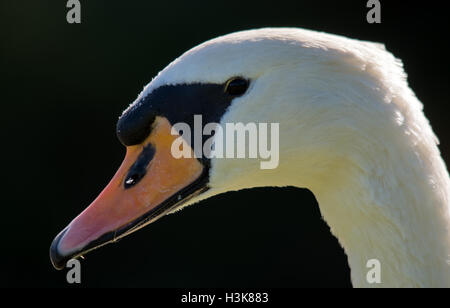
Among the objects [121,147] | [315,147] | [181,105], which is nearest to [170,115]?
[181,105]

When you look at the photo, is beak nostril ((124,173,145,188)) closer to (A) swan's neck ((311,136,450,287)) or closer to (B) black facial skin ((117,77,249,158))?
(B) black facial skin ((117,77,249,158))

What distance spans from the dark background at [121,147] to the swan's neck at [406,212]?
3.48 m

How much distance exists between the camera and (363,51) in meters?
2.14

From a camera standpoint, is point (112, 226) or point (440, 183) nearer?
point (440, 183)

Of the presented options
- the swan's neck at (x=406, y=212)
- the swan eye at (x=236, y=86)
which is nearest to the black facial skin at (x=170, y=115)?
the swan eye at (x=236, y=86)

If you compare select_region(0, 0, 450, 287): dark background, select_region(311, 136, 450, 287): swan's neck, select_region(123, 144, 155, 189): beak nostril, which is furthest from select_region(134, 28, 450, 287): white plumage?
select_region(0, 0, 450, 287): dark background

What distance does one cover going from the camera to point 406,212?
205 centimetres

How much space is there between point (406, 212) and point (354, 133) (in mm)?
237

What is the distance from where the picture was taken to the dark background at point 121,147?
5.62m

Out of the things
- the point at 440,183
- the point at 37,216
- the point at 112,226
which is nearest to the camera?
the point at 440,183

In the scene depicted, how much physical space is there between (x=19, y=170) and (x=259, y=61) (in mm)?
3998

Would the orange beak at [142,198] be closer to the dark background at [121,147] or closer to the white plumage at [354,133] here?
the white plumage at [354,133]

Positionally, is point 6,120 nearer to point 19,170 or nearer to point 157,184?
point 19,170

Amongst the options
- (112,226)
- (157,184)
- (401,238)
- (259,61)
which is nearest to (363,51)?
(259,61)
